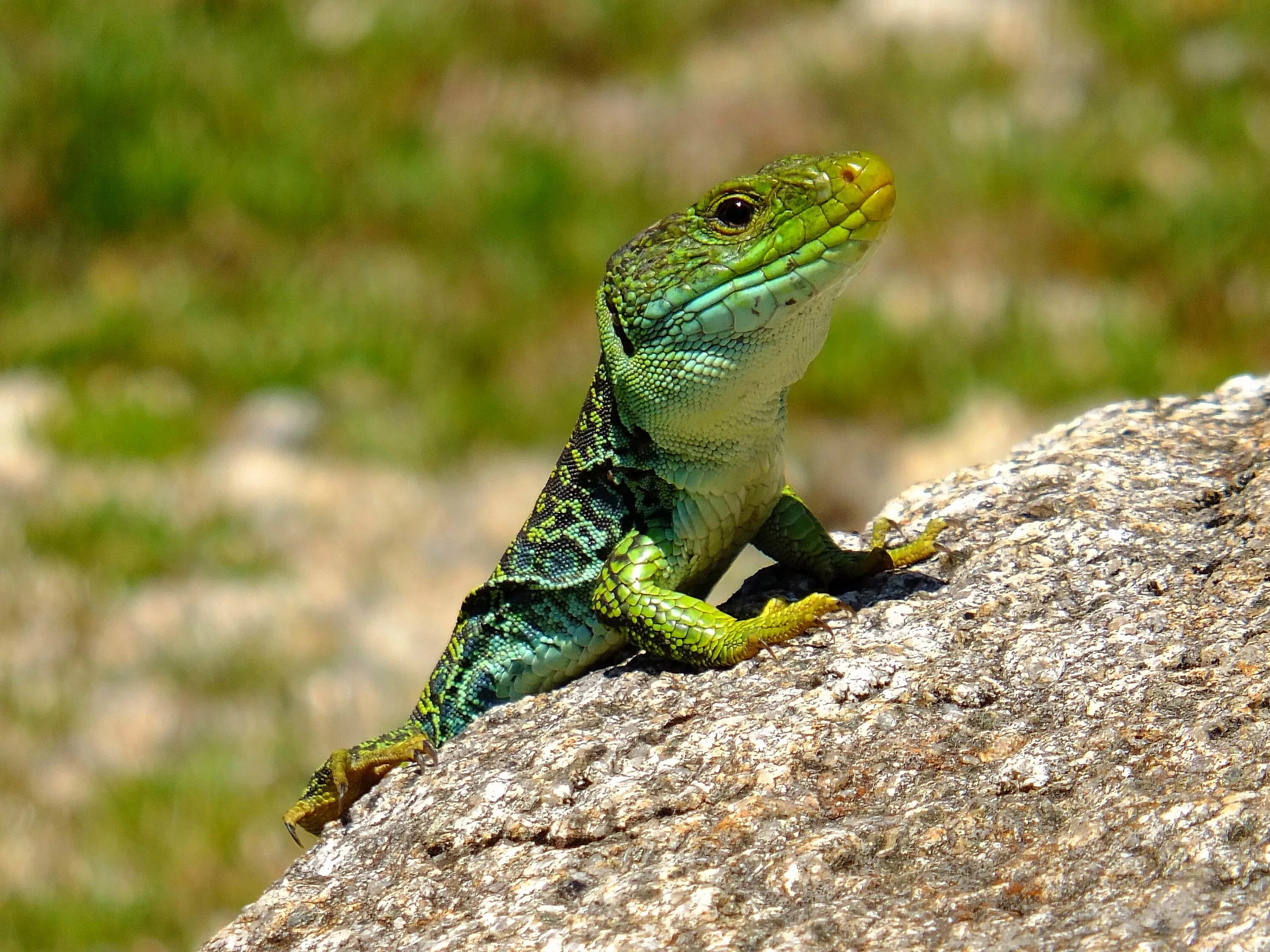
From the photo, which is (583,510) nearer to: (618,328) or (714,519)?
(714,519)

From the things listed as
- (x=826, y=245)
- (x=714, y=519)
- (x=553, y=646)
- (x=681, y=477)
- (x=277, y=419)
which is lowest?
(x=553, y=646)

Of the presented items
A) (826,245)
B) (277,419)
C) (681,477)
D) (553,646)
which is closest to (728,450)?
(681,477)

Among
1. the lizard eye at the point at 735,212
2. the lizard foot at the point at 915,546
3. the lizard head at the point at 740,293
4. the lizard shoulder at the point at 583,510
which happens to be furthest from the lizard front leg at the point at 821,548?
the lizard eye at the point at 735,212

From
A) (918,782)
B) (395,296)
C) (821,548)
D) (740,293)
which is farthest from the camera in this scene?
(395,296)

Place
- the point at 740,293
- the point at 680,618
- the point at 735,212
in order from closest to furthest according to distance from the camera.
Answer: the point at 680,618 → the point at 740,293 → the point at 735,212

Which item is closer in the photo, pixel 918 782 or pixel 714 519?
pixel 918 782

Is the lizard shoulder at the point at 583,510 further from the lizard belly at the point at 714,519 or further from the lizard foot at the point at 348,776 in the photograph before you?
the lizard foot at the point at 348,776
